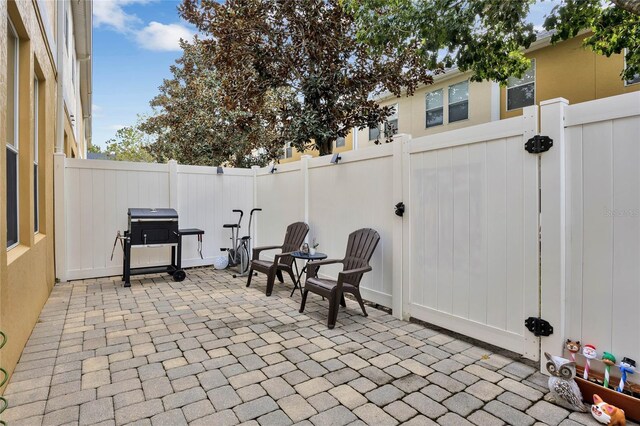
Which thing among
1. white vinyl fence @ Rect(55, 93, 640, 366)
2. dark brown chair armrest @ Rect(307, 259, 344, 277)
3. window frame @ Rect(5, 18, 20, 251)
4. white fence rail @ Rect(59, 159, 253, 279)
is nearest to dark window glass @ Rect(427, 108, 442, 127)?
white fence rail @ Rect(59, 159, 253, 279)

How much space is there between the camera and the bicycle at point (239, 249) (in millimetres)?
6156

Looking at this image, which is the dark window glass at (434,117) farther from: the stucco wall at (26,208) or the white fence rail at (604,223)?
the stucco wall at (26,208)

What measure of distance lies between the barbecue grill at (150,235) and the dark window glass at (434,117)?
814cm

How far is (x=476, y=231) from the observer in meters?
3.11

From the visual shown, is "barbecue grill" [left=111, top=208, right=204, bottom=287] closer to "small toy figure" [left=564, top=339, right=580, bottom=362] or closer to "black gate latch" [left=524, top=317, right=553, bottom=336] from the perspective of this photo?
"black gate latch" [left=524, top=317, right=553, bottom=336]

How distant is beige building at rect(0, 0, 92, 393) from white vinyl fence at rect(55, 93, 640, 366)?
36.6 inches

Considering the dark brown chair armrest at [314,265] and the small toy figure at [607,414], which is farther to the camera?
the dark brown chair armrest at [314,265]

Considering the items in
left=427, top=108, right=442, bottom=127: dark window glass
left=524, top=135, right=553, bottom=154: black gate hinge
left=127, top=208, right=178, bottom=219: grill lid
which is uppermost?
left=427, top=108, right=442, bottom=127: dark window glass

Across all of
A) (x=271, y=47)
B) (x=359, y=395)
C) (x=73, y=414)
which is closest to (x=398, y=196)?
(x=359, y=395)

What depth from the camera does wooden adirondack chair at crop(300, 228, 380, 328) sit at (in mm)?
3569

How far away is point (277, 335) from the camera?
3.33 metres

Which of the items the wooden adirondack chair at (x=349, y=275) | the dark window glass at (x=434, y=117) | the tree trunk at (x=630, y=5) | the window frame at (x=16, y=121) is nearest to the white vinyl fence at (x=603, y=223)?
the tree trunk at (x=630, y=5)

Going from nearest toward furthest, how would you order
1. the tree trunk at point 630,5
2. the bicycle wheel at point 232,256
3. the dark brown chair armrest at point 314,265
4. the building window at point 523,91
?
the tree trunk at point 630,5
the dark brown chair armrest at point 314,265
the bicycle wheel at point 232,256
the building window at point 523,91

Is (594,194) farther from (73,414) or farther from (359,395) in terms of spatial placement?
(73,414)
